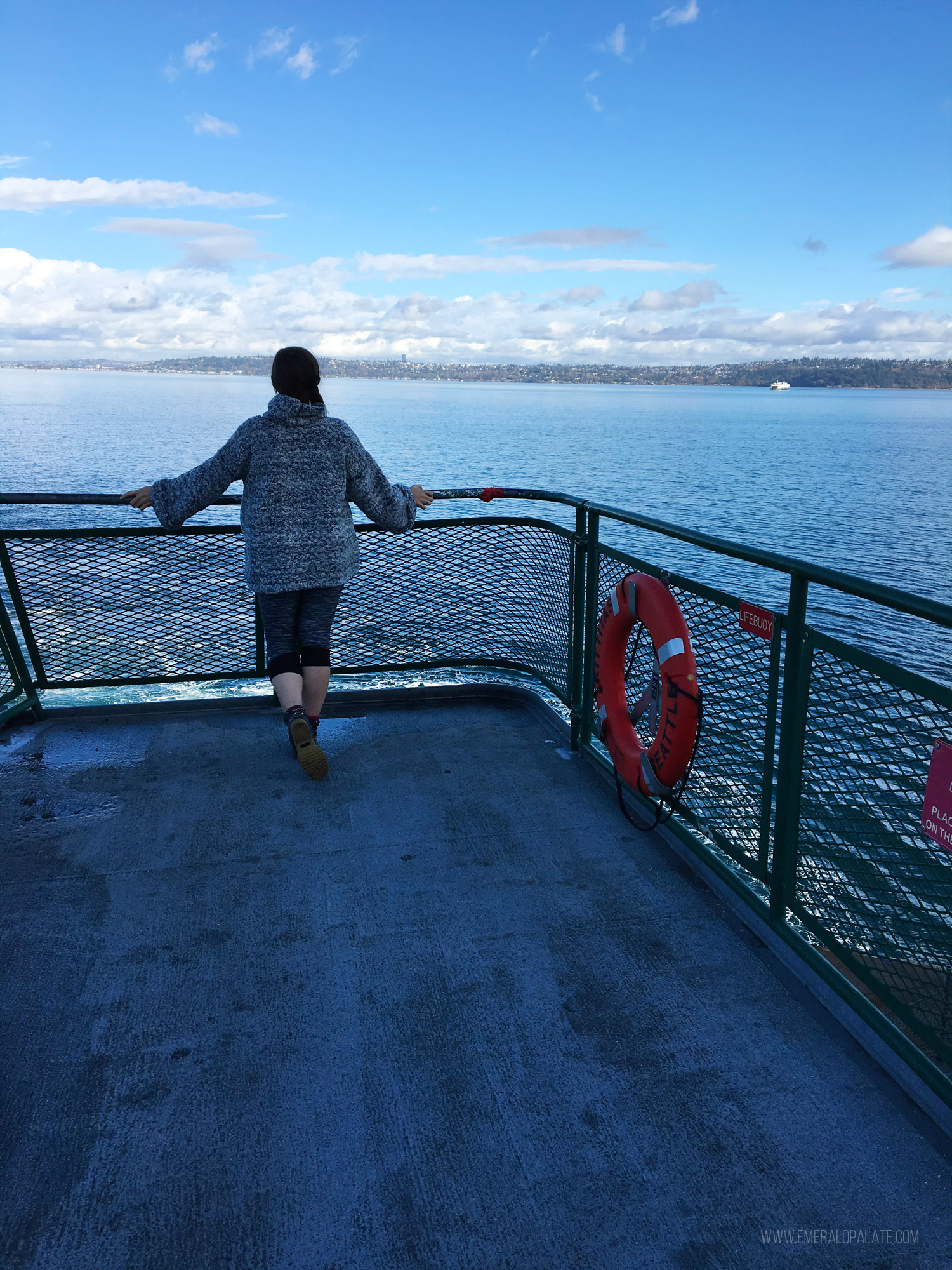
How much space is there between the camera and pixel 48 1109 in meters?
1.78

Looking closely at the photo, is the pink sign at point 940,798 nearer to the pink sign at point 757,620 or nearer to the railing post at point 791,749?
the railing post at point 791,749

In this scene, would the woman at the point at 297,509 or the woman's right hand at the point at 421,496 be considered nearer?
the woman at the point at 297,509

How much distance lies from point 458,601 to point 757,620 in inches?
83.2

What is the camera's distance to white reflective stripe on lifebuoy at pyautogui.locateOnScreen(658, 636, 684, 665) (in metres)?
2.53

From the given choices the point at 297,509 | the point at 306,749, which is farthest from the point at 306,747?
the point at 297,509

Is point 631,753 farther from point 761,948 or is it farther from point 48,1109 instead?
point 48,1109

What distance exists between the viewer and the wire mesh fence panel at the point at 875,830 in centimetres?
179

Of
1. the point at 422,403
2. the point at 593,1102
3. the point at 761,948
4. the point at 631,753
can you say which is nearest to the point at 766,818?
the point at 761,948

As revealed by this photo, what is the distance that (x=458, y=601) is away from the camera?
4.20 metres

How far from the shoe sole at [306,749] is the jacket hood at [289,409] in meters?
1.13

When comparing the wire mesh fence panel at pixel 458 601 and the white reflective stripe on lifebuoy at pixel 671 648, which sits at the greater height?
the white reflective stripe on lifebuoy at pixel 671 648

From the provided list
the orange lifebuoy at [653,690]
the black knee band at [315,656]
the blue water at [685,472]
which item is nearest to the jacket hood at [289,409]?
the black knee band at [315,656]

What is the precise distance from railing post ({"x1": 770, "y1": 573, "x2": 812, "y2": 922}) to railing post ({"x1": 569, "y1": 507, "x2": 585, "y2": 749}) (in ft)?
4.24

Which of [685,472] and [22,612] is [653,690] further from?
[685,472]
